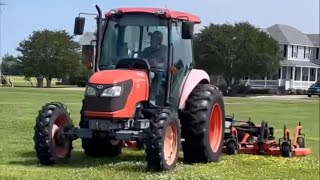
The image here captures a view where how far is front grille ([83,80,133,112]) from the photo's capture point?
9.77 metres

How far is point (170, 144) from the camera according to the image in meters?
9.94

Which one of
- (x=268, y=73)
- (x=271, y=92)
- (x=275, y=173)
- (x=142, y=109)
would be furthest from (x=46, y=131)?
(x=271, y=92)

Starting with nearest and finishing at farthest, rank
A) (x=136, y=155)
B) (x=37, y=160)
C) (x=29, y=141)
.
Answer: (x=37, y=160), (x=136, y=155), (x=29, y=141)

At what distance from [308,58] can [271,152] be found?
7512cm

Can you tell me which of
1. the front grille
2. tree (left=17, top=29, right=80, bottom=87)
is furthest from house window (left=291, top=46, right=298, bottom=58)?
the front grille

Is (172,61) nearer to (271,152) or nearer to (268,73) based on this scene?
(271,152)

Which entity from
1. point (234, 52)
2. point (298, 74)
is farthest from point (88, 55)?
point (298, 74)

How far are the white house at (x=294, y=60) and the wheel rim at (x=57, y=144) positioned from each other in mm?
61583

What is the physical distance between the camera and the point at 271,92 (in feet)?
231

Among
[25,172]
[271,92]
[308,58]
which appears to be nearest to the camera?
[25,172]

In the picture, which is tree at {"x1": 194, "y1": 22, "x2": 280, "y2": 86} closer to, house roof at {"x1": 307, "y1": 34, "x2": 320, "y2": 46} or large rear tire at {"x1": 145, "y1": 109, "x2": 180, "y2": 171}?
house roof at {"x1": 307, "y1": 34, "x2": 320, "y2": 46}

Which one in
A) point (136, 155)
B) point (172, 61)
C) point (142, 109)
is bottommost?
point (136, 155)

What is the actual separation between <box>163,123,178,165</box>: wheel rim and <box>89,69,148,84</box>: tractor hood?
3.06 feet

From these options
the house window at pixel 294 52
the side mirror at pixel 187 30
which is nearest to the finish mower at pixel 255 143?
the side mirror at pixel 187 30
